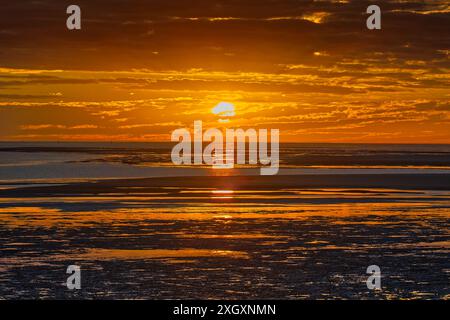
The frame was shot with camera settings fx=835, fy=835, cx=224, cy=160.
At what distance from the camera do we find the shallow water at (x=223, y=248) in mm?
19875

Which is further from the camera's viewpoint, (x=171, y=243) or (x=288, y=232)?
(x=288, y=232)

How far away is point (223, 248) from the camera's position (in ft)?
84.7

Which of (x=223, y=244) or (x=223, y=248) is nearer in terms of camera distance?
(x=223, y=248)

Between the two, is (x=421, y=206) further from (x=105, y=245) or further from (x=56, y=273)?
(x=56, y=273)

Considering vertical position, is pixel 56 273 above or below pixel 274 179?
below

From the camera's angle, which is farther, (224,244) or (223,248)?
(224,244)

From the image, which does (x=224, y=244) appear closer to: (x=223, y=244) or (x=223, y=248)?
(x=223, y=244)

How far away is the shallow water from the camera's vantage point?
19875 millimetres

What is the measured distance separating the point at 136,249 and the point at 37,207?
14257 mm

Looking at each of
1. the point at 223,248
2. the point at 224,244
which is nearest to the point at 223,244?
the point at 224,244

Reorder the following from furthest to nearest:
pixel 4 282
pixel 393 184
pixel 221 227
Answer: pixel 393 184 < pixel 221 227 < pixel 4 282
